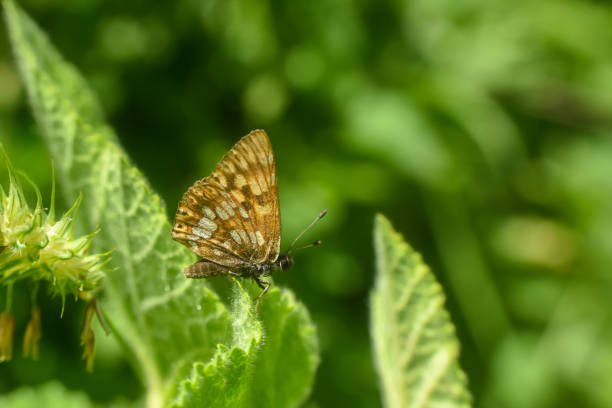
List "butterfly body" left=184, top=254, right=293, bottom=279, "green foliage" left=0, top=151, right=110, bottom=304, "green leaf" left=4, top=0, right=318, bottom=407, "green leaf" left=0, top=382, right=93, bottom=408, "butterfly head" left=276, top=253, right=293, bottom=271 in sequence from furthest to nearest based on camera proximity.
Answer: "butterfly head" left=276, top=253, right=293, bottom=271
"green leaf" left=0, top=382, right=93, bottom=408
"butterfly body" left=184, top=254, right=293, bottom=279
"green leaf" left=4, top=0, right=318, bottom=407
"green foliage" left=0, top=151, right=110, bottom=304

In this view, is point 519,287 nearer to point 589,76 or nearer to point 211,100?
point 589,76

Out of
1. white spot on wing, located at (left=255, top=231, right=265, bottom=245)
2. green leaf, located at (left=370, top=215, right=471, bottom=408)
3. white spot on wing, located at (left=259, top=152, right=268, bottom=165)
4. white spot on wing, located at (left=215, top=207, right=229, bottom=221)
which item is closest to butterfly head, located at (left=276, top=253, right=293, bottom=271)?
white spot on wing, located at (left=255, top=231, right=265, bottom=245)

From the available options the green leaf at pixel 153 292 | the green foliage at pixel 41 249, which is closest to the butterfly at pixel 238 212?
the green leaf at pixel 153 292

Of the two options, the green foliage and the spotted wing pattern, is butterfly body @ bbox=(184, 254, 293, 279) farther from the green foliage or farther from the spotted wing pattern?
the green foliage

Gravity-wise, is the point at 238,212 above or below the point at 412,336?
above

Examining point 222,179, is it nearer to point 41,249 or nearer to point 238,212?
point 238,212

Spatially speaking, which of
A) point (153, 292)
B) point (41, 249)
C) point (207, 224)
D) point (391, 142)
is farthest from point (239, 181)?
point (391, 142)
